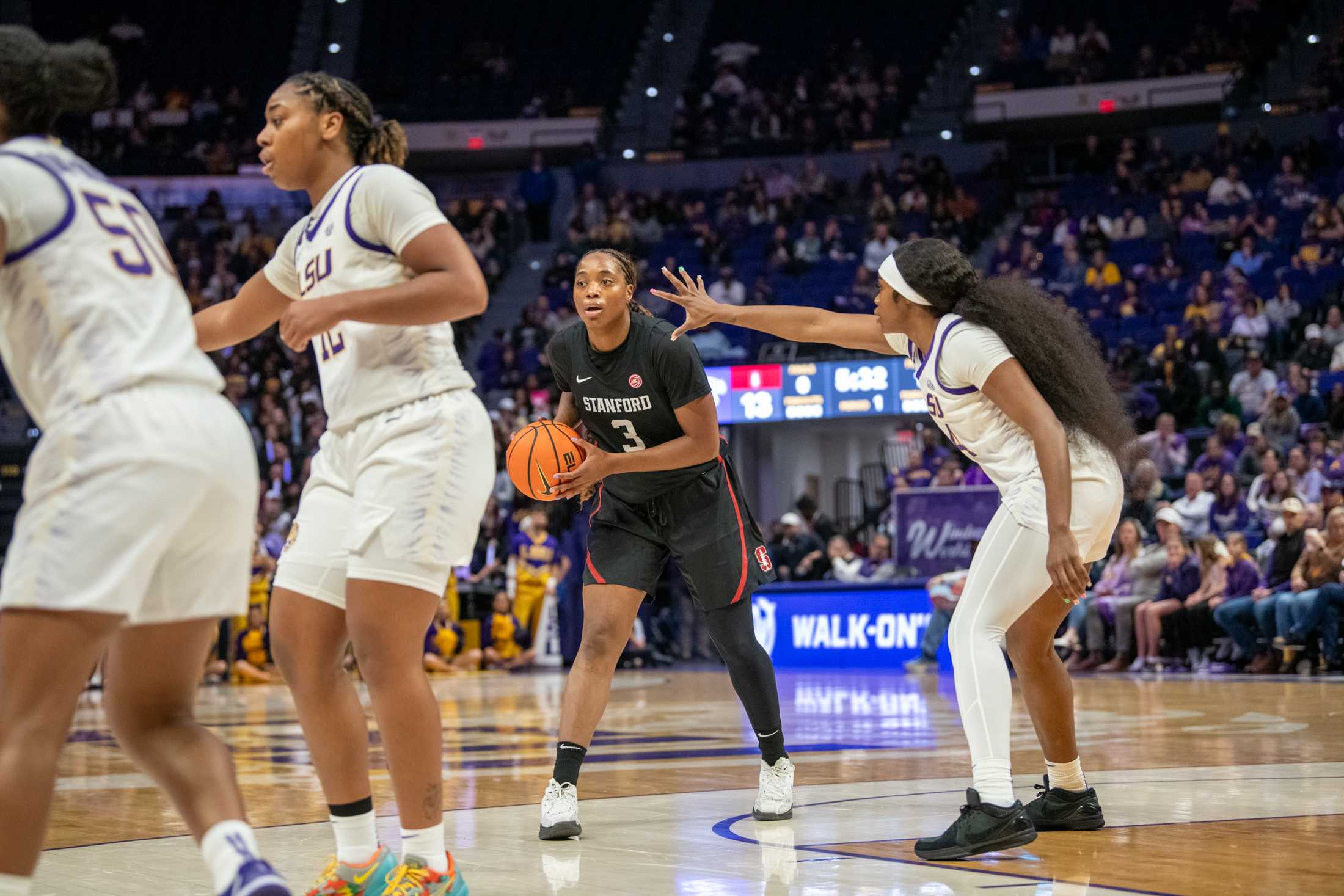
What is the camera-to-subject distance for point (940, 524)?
593 inches

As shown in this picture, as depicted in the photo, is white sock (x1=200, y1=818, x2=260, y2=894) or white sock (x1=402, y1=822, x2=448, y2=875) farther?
white sock (x1=402, y1=822, x2=448, y2=875)

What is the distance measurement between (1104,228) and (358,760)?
20120 mm

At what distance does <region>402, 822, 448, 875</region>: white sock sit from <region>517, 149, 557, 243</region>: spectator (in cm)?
2367

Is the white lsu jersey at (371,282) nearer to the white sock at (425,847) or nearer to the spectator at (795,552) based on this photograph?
the white sock at (425,847)

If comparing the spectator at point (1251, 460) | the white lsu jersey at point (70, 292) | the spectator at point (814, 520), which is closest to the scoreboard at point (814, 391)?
→ the spectator at point (814, 520)

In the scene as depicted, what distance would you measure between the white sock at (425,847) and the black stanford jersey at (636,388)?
2038mm

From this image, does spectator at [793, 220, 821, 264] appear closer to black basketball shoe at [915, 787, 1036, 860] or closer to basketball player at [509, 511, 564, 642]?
basketball player at [509, 511, 564, 642]

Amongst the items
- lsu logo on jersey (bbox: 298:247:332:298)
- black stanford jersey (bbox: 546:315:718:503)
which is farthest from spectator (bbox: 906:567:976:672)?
lsu logo on jersey (bbox: 298:247:332:298)

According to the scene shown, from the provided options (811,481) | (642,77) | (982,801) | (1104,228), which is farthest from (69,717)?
(642,77)

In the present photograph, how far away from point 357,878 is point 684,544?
2074mm

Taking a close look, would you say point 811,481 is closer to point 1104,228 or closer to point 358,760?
point 1104,228

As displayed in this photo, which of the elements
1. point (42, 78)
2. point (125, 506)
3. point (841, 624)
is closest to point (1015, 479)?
point (125, 506)

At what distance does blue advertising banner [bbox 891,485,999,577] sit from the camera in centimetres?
1485

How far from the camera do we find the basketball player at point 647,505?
511 centimetres
